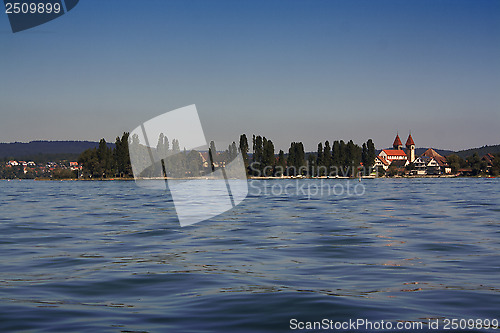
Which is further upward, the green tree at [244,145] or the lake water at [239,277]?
the green tree at [244,145]

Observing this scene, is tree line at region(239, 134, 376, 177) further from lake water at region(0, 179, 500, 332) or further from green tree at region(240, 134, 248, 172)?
lake water at region(0, 179, 500, 332)

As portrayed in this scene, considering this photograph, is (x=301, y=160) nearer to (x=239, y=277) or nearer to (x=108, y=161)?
(x=108, y=161)

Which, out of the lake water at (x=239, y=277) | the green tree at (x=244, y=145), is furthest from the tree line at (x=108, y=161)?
the lake water at (x=239, y=277)

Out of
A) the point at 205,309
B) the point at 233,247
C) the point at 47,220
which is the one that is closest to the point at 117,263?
the point at 233,247

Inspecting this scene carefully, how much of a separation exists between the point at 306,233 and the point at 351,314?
1126 centimetres

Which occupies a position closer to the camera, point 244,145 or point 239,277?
point 239,277

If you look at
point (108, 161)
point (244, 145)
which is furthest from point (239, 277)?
point (108, 161)

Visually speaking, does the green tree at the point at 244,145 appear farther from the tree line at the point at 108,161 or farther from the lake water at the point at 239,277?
the lake water at the point at 239,277

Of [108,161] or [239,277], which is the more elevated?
[108,161]

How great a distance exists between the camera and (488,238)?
17.0m

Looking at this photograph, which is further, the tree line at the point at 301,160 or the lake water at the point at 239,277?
the tree line at the point at 301,160

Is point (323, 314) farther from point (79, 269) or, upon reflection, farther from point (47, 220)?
point (47, 220)

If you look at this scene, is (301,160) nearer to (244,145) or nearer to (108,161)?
(244,145)

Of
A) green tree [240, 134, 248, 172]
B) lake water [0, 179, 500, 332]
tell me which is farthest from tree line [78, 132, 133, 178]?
lake water [0, 179, 500, 332]
